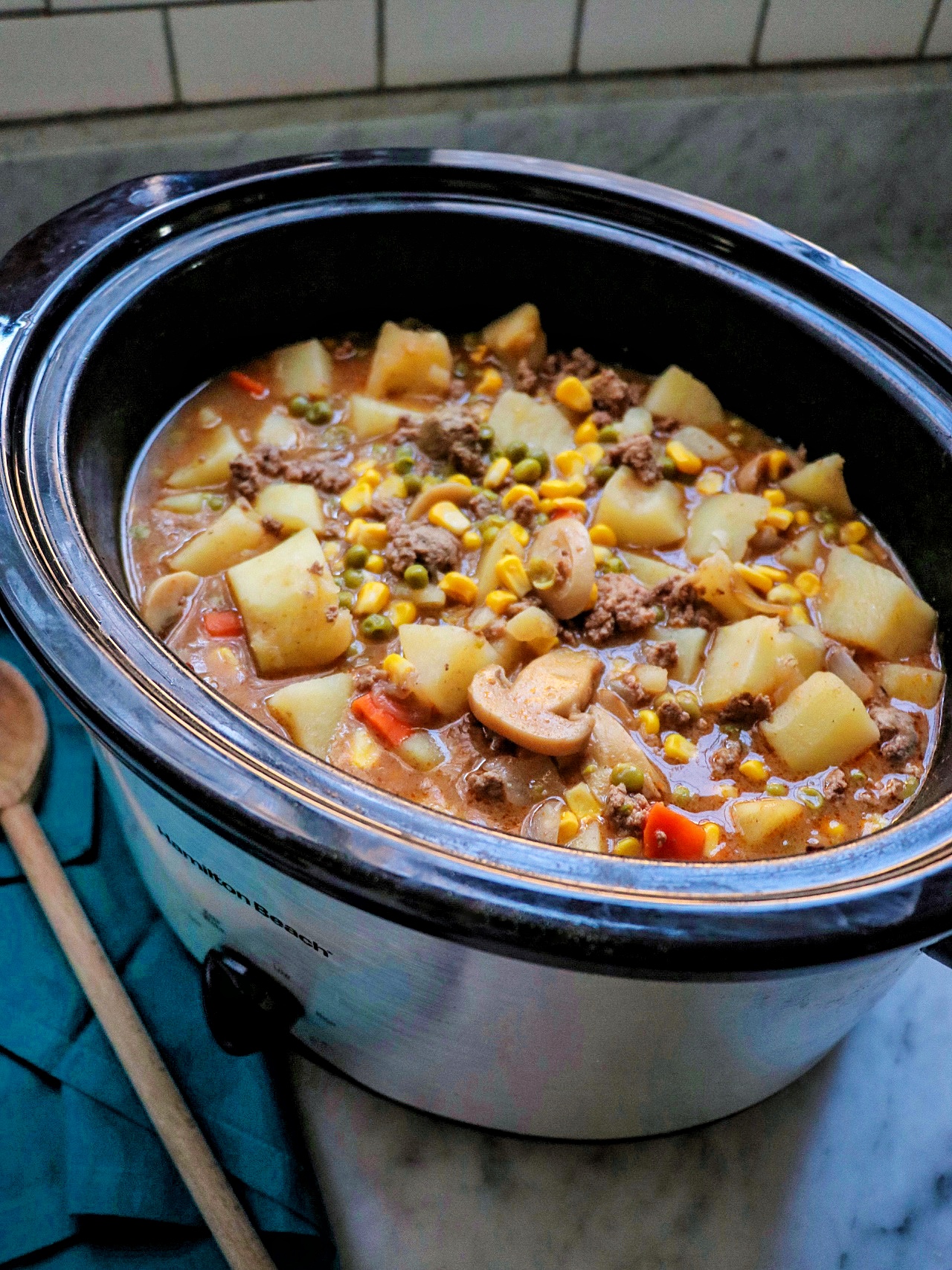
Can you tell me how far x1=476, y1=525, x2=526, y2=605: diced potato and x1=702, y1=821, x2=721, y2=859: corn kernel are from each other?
1.65 feet

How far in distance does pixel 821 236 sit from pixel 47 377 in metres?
2.16

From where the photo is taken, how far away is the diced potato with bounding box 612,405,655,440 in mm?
2002

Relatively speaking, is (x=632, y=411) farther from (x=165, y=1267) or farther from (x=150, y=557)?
(x=165, y=1267)

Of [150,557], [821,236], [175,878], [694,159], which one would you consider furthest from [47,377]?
[821,236]

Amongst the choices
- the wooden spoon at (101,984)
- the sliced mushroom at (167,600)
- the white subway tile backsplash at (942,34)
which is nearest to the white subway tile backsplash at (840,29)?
the white subway tile backsplash at (942,34)

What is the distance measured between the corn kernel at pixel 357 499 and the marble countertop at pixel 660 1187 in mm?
870

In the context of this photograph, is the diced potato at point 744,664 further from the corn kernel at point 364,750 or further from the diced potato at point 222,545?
the diced potato at point 222,545

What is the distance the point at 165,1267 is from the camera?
4.63 ft

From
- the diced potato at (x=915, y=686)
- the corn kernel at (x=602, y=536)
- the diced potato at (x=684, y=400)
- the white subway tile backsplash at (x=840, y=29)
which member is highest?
the white subway tile backsplash at (x=840, y=29)

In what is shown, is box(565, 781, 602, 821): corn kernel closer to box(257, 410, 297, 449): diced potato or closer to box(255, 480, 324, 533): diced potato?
box(255, 480, 324, 533): diced potato

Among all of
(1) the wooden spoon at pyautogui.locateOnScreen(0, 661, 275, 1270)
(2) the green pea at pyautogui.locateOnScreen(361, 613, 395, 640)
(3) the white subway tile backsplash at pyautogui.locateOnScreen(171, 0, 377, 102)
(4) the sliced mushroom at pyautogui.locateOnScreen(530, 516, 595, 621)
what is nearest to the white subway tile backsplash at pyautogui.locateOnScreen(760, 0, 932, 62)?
(3) the white subway tile backsplash at pyautogui.locateOnScreen(171, 0, 377, 102)

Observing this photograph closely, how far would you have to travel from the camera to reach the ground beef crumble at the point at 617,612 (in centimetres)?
167

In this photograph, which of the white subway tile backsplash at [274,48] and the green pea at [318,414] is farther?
the white subway tile backsplash at [274,48]

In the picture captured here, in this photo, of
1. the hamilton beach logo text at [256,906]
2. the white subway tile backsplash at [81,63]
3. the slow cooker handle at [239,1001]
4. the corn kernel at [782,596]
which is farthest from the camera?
the white subway tile backsplash at [81,63]
